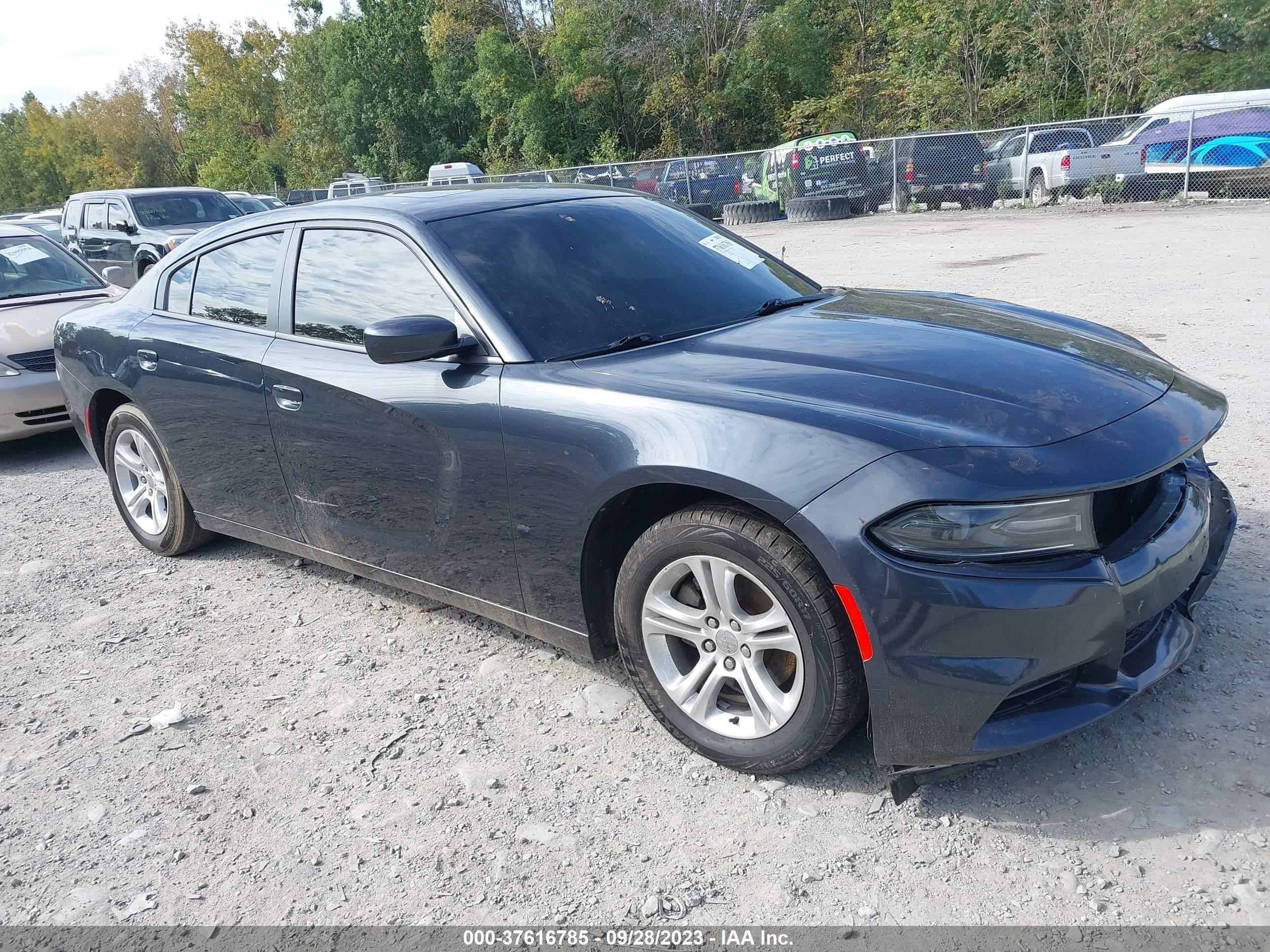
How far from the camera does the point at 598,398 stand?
9.63 feet

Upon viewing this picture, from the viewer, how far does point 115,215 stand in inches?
591

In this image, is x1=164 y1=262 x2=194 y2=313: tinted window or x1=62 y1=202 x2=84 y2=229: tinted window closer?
x1=164 y1=262 x2=194 y2=313: tinted window

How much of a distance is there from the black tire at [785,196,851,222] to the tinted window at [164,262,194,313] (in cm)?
2049

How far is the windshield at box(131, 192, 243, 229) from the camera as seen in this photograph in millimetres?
14828

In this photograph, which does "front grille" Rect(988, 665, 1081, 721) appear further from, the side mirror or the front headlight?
the side mirror

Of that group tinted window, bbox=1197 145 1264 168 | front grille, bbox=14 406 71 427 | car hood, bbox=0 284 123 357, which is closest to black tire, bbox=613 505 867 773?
car hood, bbox=0 284 123 357

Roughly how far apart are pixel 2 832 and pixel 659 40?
41623mm

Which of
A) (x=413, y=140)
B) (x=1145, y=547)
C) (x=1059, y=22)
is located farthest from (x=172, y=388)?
(x=413, y=140)

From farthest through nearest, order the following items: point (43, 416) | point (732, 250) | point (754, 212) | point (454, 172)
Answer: point (454, 172), point (754, 212), point (43, 416), point (732, 250)

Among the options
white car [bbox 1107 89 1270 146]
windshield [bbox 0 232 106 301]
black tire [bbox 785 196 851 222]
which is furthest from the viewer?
black tire [bbox 785 196 851 222]

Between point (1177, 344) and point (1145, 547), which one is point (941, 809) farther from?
point (1177, 344)

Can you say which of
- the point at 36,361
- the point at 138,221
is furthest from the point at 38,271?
the point at 138,221

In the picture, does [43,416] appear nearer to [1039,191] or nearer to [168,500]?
[168,500]

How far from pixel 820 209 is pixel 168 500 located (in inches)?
819
